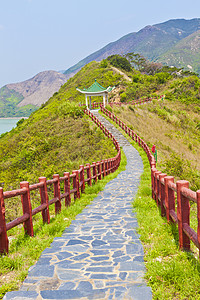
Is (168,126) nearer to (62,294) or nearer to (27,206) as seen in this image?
(27,206)

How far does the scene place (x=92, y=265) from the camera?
411cm

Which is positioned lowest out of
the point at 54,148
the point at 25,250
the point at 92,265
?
the point at 54,148

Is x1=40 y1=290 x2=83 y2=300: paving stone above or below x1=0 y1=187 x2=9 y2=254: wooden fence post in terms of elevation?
below

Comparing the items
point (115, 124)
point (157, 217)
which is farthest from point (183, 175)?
point (115, 124)

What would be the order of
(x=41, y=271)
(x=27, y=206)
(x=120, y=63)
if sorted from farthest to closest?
1. (x=120, y=63)
2. (x=27, y=206)
3. (x=41, y=271)

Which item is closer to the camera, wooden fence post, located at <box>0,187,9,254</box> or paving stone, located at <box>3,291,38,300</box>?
paving stone, located at <box>3,291,38,300</box>

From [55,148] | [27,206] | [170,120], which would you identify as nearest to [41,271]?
[27,206]

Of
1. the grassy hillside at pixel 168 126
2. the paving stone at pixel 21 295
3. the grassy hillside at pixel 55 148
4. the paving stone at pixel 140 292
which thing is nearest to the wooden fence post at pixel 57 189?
the paving stone at pixel 21 295

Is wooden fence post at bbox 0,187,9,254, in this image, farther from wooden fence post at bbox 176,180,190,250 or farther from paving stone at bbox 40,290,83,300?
wooden fence post at bbox 176,180,190,250

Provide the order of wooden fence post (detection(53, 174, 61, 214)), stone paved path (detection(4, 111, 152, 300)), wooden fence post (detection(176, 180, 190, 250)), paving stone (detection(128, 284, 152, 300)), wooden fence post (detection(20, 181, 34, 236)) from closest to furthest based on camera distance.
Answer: paving stone (detection(128, 284, 152, 300)) < stone paved path (detection(4, 111, 152, 300)) < wooden fence post (detection(176, 180, 190, 250)) < wooden fence post (detection(20, 181, 34, 236)) < wooden fence post (detection(53, 174, 61, 214))

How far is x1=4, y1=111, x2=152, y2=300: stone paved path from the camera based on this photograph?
3.30 meters

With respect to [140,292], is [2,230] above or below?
above

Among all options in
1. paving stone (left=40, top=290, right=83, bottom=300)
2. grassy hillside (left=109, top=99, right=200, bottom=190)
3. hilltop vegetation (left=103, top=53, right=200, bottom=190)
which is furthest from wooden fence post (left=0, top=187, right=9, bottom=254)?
grassy hillside (left=109, top=99, right=200, bottom=190)

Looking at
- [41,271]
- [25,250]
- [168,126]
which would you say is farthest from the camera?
[168,126]
